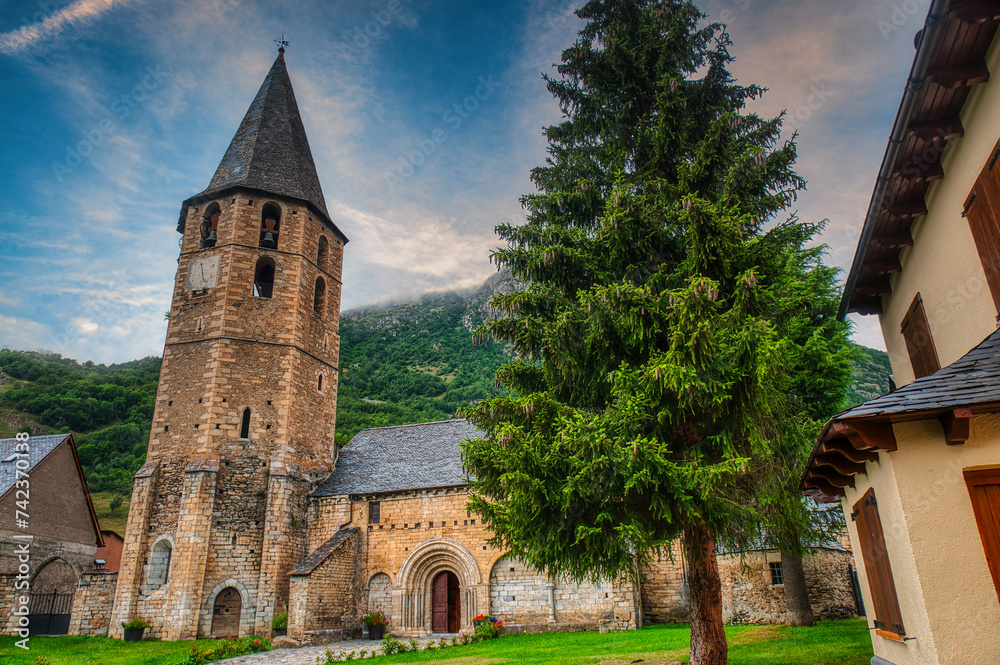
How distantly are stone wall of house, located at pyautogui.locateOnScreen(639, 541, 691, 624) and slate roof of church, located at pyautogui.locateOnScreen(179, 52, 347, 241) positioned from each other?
19727 mm

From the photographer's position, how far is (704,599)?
7.96m

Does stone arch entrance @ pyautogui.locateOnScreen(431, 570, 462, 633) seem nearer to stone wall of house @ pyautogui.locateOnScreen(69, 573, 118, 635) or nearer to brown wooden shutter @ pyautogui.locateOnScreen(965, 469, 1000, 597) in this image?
stone wall of house @ pyautogui.locateOnScreen(69, 573, 118, 635)

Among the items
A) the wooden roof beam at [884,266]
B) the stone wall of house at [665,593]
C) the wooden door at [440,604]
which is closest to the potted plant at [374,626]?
the wooden door at [440,604]

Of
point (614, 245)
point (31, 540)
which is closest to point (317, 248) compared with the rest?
point (31, 540)

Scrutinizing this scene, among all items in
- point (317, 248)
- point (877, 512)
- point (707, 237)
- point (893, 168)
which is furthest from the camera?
point (317, 248)

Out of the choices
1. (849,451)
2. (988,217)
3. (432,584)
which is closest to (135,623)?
(432,584)

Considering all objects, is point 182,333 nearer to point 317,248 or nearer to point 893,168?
point 317,248

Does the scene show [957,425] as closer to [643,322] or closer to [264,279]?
[643,322]

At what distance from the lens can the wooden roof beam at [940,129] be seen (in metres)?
5.40

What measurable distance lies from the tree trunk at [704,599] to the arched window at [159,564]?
17836mm

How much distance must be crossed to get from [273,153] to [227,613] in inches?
740

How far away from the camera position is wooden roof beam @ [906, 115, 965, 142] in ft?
17.7

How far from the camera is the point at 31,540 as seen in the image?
20516 millimetres

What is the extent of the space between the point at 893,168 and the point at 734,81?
5.90 m
